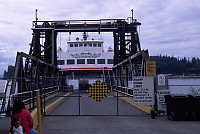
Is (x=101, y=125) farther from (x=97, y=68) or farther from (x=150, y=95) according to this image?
(x=97, y=68)

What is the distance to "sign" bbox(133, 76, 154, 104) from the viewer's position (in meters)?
11.2

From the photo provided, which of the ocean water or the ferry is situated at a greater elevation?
the ferry

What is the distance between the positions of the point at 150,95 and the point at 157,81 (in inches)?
28.7

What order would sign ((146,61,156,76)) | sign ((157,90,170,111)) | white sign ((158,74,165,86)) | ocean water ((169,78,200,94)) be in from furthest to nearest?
sign ((146,61,156,76))
ocean water ((169,78,200,94))
white sign ((158,74,165,86))
sign ((157,90,170,111))

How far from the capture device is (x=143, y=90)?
443 inches

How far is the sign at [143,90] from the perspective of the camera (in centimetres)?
1120

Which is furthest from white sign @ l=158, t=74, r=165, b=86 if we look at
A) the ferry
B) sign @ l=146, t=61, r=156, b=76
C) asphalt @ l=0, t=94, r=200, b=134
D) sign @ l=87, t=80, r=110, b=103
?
the ferry

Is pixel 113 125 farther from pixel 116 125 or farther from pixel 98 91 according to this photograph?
pixel 98 91

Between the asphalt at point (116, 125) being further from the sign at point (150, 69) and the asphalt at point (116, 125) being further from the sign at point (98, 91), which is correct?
the sign at point (150, 69)

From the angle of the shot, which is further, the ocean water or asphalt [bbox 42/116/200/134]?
the ocean water

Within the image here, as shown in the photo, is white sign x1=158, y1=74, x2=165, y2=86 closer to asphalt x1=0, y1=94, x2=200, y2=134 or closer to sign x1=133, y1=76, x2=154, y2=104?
sign x1=133, y1=76, x2=154, y2=104

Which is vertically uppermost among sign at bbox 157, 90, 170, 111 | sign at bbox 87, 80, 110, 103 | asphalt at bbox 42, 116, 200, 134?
sign at bbox 87, 80, 110, 103

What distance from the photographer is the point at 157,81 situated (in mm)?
11391

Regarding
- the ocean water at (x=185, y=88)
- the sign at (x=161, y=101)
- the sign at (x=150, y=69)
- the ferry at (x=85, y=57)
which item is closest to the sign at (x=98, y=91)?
the sign at (x=150, y=69)
